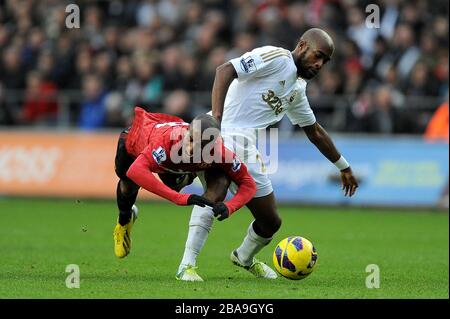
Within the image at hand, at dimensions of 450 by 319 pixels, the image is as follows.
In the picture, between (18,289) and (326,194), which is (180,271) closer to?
(18,289)

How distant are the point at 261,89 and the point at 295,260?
168 cm

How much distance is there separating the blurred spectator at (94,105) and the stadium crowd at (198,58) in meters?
0.02

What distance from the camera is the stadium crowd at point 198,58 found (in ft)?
69.6

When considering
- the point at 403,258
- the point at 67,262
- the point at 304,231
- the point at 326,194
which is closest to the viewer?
the point at 67,262

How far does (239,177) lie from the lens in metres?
9.42

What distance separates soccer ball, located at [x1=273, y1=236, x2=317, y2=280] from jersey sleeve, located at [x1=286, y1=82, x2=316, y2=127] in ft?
4.38

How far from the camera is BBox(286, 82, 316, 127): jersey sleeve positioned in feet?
33.2

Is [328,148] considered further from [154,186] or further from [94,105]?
[94,105]

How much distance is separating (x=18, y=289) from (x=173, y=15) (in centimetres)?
1611

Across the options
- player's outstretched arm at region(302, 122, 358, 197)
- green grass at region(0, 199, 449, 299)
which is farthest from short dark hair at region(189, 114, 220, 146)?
player's outstretched arm at region(302, 122, 358, 197)

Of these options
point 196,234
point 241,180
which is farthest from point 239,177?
point 196,234

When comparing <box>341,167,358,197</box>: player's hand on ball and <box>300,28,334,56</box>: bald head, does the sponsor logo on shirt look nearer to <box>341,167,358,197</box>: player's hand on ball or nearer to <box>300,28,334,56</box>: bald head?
<box>300,28,334,56</box>: bald head
